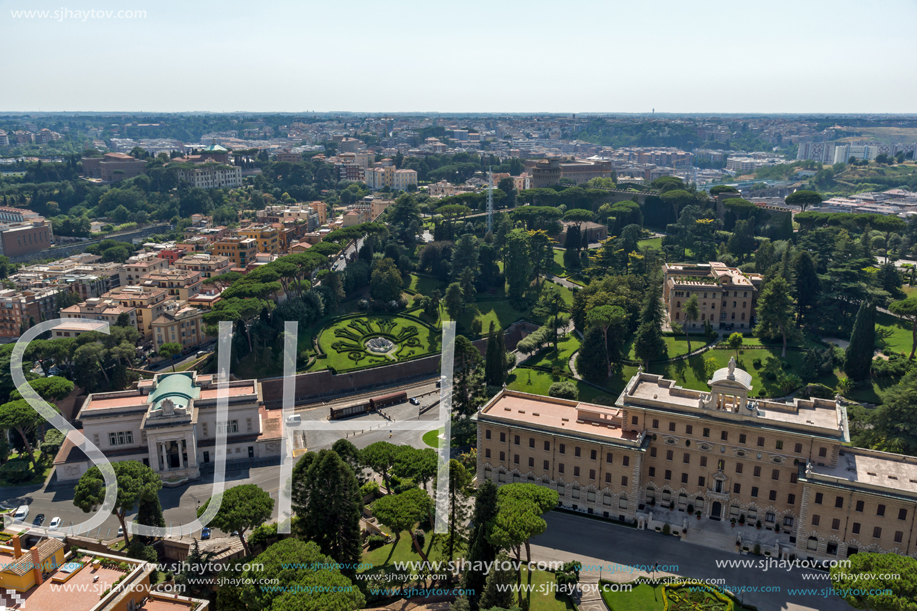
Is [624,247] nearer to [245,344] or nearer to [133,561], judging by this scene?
[245,344]

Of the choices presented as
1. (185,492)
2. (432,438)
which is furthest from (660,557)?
(185,492)

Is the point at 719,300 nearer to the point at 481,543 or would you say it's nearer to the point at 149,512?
the point at 481,543

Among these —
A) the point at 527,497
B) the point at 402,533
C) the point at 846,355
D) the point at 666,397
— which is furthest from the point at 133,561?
the point at 846,355

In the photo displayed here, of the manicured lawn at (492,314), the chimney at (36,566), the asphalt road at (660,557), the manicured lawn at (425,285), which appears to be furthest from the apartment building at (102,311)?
the asphalt road at (660,557)

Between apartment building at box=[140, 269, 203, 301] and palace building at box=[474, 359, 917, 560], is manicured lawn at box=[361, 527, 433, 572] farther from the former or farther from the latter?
apartment building at box=[140, 269, 203, 301]

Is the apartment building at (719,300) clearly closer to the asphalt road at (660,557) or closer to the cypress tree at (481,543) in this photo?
the asphalt road at (660,557)

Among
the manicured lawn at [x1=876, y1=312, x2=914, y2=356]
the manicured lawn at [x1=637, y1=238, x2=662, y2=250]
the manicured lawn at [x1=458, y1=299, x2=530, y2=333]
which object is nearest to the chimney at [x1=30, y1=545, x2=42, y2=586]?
the manicured lawn at [x1=458, y1=299, x2=530, y2=333]

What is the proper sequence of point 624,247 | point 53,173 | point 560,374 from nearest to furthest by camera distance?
point 560,374, point 624,247, point 53,173
